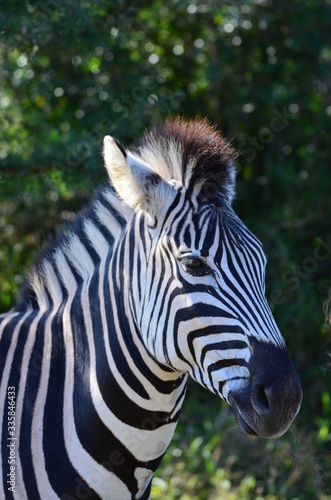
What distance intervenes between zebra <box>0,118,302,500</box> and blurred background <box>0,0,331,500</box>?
3.35 metres

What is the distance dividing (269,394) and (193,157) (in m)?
1.21

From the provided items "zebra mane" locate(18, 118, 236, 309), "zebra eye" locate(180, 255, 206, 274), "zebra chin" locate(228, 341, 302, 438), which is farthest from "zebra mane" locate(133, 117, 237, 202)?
"zebra chin" locate(228, 341, 302, 438)

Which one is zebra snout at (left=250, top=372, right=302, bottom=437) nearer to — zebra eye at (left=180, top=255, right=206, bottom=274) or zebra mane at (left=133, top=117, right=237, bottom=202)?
zebra eye at (left=180, top=255, right=206, bottom=274)

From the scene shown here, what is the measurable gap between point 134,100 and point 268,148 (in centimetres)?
214

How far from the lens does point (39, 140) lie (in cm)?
800

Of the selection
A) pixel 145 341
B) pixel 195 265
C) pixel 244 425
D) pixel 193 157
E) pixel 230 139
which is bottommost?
pixel 244 425

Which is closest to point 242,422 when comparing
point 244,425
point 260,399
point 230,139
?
point 244,425

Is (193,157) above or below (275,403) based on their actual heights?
above

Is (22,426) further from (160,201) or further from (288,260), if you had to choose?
(288,260)

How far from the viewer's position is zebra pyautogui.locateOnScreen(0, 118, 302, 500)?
9.50 ft

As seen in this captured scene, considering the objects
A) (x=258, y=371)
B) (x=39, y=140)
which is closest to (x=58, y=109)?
(x=39, y=140)

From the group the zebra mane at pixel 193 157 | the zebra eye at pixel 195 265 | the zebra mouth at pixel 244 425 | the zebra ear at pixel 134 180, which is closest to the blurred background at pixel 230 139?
the zebra mane at pixel 193 157

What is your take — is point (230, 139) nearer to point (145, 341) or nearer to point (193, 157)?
point (193, 157)

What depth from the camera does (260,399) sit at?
9.18ft
